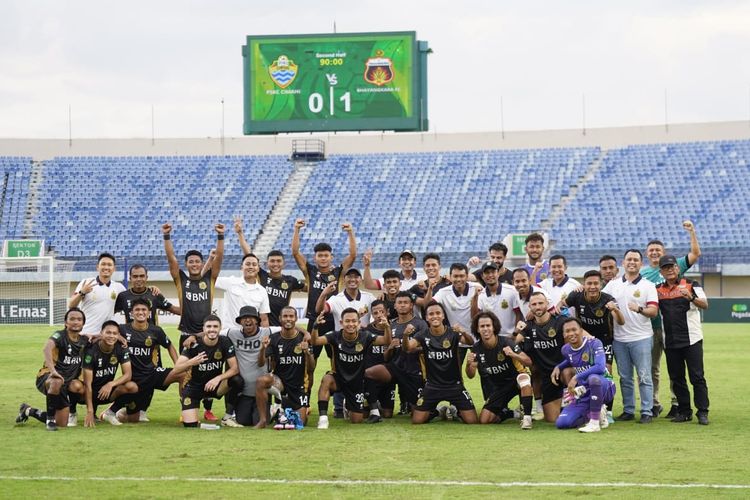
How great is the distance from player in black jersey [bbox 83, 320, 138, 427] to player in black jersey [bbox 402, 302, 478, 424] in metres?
3.12

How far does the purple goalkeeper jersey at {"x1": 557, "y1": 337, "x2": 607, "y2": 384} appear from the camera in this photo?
11.1 m

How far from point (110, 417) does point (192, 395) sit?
3.18ft

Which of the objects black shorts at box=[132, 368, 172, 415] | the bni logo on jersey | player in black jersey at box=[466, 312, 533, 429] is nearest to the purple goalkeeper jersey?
player in black jersey at box=[466, 312, 533, 429]

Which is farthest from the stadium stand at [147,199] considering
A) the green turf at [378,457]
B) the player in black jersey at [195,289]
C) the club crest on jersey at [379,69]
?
the green turf at [378,457]

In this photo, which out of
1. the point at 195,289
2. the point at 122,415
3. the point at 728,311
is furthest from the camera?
the point at 728,311

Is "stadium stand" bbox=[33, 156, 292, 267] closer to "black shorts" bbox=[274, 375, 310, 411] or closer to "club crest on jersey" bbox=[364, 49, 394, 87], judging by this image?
"club crest on jersey" bbox=[364, 49, 394, 87]

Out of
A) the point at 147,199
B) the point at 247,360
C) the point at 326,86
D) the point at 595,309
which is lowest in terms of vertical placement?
the point at 247,360

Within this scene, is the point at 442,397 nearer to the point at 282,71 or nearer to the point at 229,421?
the point at 229,421

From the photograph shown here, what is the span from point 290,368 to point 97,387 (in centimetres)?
216

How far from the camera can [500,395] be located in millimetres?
11781

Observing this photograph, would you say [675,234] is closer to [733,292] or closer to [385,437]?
[733,292]

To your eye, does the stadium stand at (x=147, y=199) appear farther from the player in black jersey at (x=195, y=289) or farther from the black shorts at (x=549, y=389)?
the black shorts at (x=549, y=389)

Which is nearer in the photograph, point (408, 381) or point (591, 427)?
point (591, 427)

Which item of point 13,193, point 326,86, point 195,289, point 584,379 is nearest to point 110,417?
point 195,289
